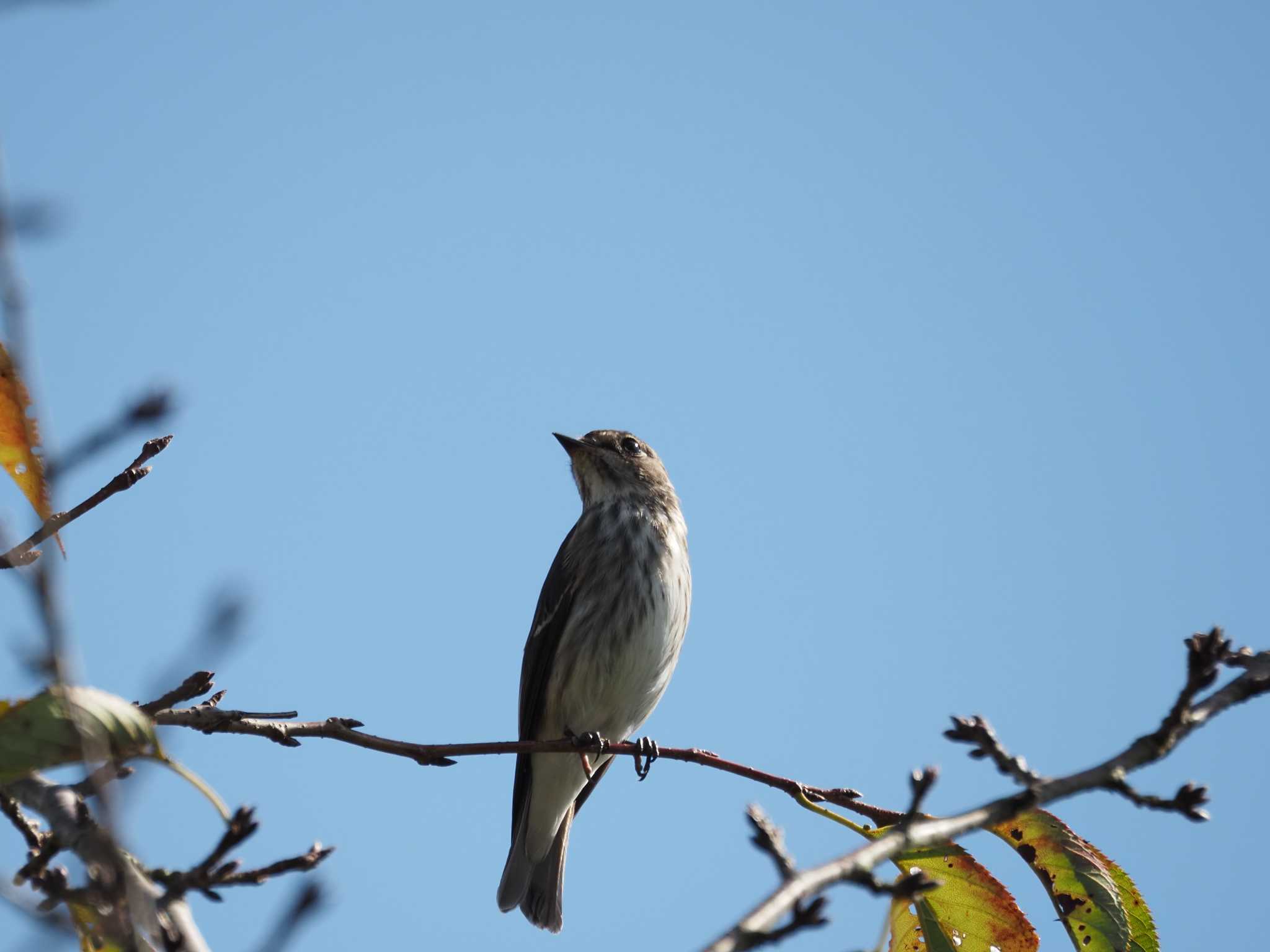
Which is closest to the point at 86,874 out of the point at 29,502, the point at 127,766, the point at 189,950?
the point at 189,950

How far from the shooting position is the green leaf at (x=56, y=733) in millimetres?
2822

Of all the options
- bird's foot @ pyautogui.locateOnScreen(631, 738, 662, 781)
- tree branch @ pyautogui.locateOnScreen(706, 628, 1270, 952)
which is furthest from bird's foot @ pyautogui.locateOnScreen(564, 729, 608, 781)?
tree branch @ pyautogui.locateOnScreen(706, 628, 1270, 952)

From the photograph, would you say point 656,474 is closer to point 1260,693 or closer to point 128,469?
point 128,469

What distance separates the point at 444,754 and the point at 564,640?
360cm

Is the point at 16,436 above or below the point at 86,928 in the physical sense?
above

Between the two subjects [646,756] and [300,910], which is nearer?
[300,910]

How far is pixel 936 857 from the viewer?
4426 millimetres

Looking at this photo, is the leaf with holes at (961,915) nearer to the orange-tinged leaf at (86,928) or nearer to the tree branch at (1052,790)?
the tree branch at (1052,790)

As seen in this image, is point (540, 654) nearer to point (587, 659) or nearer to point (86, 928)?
point (587, 659)

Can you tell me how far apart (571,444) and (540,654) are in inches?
79.2

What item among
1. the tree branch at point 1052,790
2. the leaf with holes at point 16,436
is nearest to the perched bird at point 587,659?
the tree branch at point 1052,790

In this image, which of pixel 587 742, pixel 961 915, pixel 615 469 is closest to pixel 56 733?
pixel 961 915

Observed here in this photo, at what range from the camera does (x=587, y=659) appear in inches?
304

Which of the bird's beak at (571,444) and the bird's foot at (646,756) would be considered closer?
the bird's foot at (646,756)
